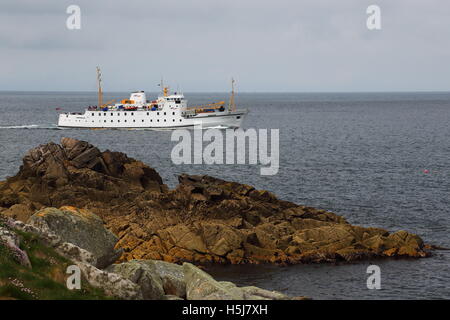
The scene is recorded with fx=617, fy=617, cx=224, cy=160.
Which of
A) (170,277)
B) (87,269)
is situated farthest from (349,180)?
(87,269)

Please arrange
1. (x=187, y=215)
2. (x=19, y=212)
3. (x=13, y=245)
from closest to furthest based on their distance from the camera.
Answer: (x=13, y=245)
(x=19, y=212)
(x=187, y=215)

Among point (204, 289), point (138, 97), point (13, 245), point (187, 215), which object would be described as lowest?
point (187, 215)

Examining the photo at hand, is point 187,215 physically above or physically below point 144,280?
below

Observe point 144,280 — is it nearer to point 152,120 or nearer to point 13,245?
point 13,245

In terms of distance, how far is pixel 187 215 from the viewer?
3550 centimetres

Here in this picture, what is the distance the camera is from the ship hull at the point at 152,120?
4053 inches

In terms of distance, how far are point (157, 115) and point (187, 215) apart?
68808 millimetres

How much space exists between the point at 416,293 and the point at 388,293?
1.24 metres

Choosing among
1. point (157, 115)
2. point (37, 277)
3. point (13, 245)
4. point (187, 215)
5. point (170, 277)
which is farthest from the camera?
point (157, 115)

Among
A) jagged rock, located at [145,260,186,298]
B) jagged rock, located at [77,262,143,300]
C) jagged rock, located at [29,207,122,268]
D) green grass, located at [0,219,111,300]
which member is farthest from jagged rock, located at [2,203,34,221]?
jagged rock, located at [77,262,143,300]

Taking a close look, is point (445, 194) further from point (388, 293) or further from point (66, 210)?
point (66, 210)

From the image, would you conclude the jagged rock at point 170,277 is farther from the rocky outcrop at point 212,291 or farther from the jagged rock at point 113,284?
the jagged rock at point 113,284
